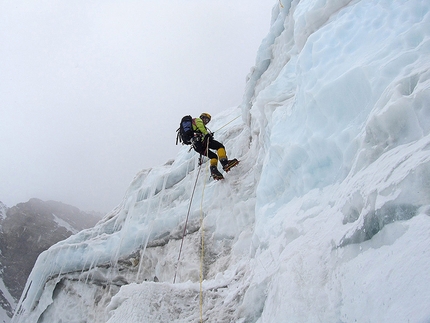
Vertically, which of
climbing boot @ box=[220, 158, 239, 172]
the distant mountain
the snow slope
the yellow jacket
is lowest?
the snow slope

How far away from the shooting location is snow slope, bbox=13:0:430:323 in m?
1.75

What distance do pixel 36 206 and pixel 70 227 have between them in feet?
13.5

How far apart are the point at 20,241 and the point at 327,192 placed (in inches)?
1223

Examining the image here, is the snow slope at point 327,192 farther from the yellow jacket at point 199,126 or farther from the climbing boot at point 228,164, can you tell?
the yellow jacket at point 199,126

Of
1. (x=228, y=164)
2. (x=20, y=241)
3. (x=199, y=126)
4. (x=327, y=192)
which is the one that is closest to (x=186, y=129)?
(x=199, y=126)

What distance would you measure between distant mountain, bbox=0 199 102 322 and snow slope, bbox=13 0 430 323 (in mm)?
25812

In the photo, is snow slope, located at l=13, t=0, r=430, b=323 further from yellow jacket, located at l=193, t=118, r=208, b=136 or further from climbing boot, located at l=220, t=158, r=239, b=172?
yellow jacket, located at l=193, t=118, r=208, b=136

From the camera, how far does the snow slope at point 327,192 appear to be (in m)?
1.75

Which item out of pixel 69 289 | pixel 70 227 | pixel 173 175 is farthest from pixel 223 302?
pixel 70 227

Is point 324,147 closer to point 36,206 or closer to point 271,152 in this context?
point 271,152

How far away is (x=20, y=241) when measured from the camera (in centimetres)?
2716

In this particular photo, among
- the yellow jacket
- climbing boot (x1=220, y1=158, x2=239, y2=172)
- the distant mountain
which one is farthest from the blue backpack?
the distant mountain

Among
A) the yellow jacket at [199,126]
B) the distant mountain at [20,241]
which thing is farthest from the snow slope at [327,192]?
the distant mountain at [20,241]

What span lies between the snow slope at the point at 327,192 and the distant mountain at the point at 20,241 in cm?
2581
